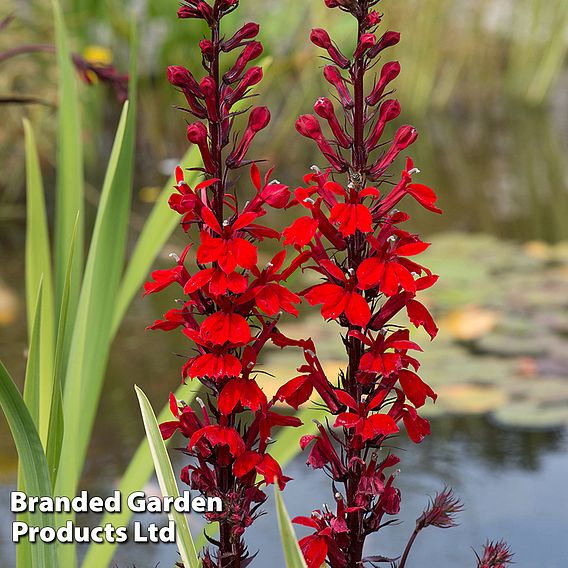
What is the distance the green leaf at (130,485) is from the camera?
3.37ft

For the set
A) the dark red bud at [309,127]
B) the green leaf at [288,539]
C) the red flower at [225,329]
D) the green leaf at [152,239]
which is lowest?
the green leaf at [288,539]

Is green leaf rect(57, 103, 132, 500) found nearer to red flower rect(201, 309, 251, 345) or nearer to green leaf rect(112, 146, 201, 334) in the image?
green leaf rect(112, 146, 201, 334)

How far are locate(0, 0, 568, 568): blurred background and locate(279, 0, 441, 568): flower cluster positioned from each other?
3.0 inches

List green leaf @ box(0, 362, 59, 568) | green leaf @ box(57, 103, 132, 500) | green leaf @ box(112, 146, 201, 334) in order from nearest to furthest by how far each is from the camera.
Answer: green leaf @ box(0, 362, 59, 568) → green leaf @ box(57, 103, 132, 500) → green leaf @ box(112, 146, 201, 334)

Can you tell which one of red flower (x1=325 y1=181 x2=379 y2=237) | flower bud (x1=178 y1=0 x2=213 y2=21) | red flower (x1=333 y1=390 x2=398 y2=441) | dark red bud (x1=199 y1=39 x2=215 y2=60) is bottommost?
red flower (x1=333 y1=390 x2=398 y2=441)

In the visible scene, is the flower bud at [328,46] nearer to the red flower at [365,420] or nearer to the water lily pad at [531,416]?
the red flower at [365,420]

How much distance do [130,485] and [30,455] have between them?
1.10 ft

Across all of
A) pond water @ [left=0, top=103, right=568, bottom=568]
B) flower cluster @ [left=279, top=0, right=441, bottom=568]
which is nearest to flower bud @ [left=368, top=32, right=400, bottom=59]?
flower cluster @ [left=279, top=0, right=441, bottom=568]

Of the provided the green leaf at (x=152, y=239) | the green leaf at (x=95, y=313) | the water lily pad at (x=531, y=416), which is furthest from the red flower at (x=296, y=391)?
the water lily pad at (x=531, y=416)

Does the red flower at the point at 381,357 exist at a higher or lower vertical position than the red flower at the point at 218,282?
lower

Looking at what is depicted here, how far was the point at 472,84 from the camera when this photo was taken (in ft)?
21.1

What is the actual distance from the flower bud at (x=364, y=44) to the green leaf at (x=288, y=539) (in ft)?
1.00

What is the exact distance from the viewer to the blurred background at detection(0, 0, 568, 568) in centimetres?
157

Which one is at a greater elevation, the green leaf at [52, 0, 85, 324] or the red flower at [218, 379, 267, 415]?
the green leaf at [52, 0, 85, 324]
